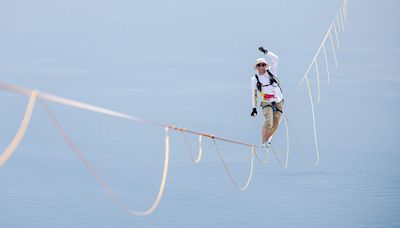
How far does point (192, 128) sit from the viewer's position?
8875 centimetres

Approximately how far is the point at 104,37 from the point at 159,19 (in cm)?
1379

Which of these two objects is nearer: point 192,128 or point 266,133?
point 266,133

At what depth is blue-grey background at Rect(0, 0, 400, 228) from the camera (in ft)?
242

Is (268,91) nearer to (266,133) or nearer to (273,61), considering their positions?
(273,61)

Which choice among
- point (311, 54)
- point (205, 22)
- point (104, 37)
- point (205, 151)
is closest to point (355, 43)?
point (311, 54)

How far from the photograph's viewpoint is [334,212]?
A: 248 ft

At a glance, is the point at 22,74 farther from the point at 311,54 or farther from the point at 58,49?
the point at 311,54

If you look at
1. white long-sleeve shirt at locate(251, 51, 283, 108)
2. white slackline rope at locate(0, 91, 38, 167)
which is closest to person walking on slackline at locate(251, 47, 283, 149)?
white long-sleeve shirt at locate(251, 51, 283, 108)

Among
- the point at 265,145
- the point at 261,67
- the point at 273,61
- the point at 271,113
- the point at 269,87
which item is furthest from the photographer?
the point at 265,145

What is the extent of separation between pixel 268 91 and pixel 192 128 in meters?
73.6

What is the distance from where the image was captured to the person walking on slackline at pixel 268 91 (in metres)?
14.8

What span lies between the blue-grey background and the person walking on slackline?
52.0 metres

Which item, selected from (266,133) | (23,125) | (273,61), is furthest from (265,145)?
(23,125)

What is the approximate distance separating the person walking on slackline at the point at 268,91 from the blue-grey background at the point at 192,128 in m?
52.0
